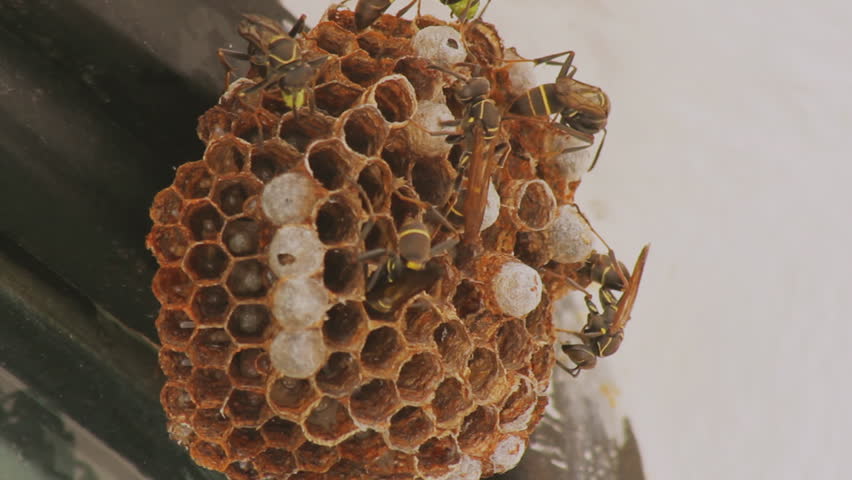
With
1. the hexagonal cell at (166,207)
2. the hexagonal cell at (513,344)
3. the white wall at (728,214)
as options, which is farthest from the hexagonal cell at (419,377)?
the white wall at (728,214)

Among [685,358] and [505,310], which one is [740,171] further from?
[505,310]

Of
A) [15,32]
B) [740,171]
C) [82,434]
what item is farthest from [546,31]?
[82,434]

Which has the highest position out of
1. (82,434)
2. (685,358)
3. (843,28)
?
(843,28)

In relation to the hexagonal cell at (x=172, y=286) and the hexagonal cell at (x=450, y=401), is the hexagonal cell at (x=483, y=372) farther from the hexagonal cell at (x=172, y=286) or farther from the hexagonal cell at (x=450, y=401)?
the hexagonal cell at (x=172, y=286)

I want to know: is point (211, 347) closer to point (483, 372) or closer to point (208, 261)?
point (208, 261)

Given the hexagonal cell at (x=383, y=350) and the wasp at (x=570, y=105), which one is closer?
the hexagonal cell at (x=383, y=350)

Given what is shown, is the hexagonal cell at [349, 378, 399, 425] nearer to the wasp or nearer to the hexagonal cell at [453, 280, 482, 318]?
the hexagonal cell at [453, 280, 482, 318]

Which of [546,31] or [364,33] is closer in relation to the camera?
[364,33]
